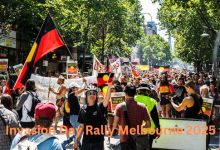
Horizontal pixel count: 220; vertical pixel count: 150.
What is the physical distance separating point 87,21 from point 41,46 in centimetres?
3205

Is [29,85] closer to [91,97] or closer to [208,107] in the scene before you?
[91,97]

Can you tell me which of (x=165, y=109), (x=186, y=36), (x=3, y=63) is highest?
(x=186, y=36)

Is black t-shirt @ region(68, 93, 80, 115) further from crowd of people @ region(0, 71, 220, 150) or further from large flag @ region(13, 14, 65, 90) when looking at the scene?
large flag @ region(13, 14, 65, 90)

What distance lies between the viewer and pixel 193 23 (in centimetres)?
3822

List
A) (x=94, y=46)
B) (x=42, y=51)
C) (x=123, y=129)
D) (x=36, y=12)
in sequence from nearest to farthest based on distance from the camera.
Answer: (x=123, y=129), (x=42, y=51), (x=36, y=12), (x=94, y=46)

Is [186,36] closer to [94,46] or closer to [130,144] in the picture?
[94,46]

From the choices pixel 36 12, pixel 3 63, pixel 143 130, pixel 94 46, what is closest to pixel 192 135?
pixel 143 130

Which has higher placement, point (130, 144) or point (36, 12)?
point (36, 12)

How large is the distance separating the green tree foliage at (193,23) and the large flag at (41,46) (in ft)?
43.1

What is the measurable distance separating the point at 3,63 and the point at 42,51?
11.1 metres

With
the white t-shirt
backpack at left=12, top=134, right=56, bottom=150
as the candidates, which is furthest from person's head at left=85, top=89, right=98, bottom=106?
backpack at left=12, top=134, right=56, bottom=150

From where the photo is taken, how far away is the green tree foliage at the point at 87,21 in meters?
28.8

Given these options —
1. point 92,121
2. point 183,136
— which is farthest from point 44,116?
point 183,136

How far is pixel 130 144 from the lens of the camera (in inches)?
267
